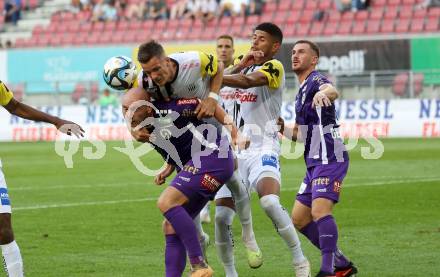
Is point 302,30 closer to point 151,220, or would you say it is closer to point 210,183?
point 151,220

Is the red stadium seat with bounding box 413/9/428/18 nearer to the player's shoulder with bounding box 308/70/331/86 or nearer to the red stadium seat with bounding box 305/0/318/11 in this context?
the red stadium seat with bounding box 305/0/318/11

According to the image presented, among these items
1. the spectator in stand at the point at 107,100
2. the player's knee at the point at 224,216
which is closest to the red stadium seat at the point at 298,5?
the spectator in stand at the point at 107,100

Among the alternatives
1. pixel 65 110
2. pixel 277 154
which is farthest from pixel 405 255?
pixel 65 110

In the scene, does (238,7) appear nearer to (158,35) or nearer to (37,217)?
(158,35)

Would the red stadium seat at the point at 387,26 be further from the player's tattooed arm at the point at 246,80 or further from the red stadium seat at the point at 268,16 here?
the player's tattooed arm at the point at 246,80

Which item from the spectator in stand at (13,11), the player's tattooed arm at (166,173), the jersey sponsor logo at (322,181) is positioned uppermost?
the spectator in stand at (13,11)

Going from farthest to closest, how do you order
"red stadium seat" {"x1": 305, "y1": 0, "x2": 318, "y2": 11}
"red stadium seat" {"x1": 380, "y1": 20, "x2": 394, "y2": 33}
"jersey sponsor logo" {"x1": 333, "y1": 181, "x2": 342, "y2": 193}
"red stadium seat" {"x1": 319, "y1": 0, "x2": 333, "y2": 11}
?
"red stadium seat" {"x1": 305, "y1": 0, "x2": 318, "y2": 11} < "red stadium seat" {"x1": 319, "y1": 0, "x2": 333, "y2": 11} < "red stadium seat" {"x1": 380, "y1": 20, "x2": 394, "y2": 33} < "jersey sponsor logo" {"x1": 333, "y1": 181, "x2": 342, "y2": 193}

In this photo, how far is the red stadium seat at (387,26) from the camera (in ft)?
115

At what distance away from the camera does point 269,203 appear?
10328 mm

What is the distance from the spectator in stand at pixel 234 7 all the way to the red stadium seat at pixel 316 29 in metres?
3.24

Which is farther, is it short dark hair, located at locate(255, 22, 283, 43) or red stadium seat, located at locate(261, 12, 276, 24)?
red stadium seat, located at locate(261, 12, 276, 24)

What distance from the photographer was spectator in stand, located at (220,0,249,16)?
127 feet

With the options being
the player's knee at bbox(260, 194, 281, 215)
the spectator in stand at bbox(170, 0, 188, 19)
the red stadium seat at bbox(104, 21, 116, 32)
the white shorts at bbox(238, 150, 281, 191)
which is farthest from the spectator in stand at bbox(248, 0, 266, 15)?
the player's knee at bbox(260, 194, 281, 215)

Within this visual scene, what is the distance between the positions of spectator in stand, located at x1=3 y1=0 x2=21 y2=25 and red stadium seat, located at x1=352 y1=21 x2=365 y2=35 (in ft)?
53.3
